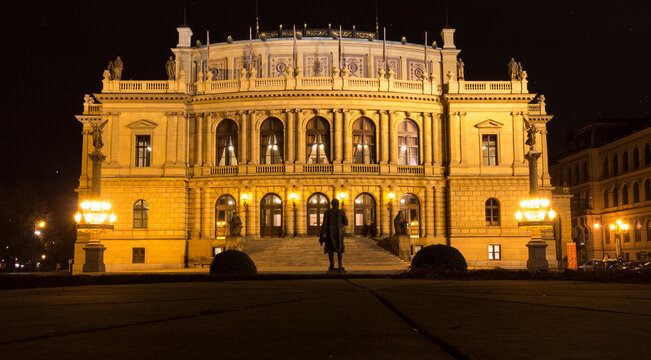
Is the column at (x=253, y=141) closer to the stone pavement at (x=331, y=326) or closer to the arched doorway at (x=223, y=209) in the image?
the arched doorway at (x=223, y=209)

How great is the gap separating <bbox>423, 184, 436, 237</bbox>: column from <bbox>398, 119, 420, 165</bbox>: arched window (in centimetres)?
284

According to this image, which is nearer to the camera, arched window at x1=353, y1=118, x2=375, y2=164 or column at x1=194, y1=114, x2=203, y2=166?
column at x1=194, y1=114, x2=203, y2=166

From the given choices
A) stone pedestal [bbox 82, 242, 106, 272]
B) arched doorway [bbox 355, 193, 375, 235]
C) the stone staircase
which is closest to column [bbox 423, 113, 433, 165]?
arched doorway [bbox 355, 193, 375, 235]

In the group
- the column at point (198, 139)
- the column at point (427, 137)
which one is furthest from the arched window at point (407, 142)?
the column at point (198, 139)

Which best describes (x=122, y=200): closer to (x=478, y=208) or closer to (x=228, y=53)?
(x=228, y=53)

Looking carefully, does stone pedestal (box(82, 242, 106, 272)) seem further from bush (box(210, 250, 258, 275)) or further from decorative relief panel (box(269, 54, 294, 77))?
decorative relief panel (box(269, 54, 294, 77))

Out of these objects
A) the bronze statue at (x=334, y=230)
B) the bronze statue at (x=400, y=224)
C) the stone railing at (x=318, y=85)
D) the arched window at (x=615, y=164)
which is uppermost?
the stone railing at (x=318, y=85)

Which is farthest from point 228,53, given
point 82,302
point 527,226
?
point 82,302

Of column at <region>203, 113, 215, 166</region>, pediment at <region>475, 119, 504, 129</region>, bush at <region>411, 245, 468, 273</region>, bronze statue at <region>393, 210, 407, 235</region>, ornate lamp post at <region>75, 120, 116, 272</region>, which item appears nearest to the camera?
bush at <region>411, 245, 468, 273</region>

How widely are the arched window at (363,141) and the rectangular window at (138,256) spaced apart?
18430mm

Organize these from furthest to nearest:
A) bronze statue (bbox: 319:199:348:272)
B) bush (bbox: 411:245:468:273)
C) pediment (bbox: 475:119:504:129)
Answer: pediment (bbox: 475:119:504:129), bronze statue (bbox: 319:199:348:272), bush (bbox: 411:245:468:273)

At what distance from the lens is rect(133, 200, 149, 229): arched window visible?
54688mm

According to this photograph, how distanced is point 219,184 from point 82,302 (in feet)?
143

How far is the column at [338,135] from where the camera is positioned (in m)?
55.1
